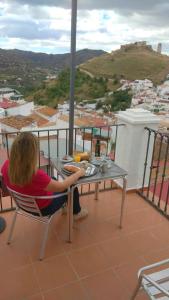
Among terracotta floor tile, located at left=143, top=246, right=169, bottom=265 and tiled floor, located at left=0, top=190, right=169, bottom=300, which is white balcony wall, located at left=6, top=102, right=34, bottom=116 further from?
terracotta floor tile, located at left=143, top=246, right=169, bottom=265

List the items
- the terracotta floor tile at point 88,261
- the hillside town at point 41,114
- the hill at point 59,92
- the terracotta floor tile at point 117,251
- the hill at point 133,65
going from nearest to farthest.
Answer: the terracotta floor tile at point 88,261 < the terracotta floor tile at point 117,251 < the hillside town at point 41,114 < the hill at point 59,92 < the hill at point 133,65

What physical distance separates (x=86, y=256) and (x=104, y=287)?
0.36 meters

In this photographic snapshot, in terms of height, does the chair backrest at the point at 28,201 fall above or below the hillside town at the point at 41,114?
above

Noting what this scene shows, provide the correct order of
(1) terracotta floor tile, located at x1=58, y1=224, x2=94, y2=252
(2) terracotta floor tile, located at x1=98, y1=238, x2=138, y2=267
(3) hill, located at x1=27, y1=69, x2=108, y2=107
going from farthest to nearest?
(3) hill, located at x1=27, y1=69, x2=108, y2=107 → (1) terracotta floor tile, located at x1=58, y1=224, x2=94, y2=252 → (2) terracotta floor tile, located at x1=98, y1=238, x2=138, y2=267

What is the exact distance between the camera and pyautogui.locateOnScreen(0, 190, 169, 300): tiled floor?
185 cm

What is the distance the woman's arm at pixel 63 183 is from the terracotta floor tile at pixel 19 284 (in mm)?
737

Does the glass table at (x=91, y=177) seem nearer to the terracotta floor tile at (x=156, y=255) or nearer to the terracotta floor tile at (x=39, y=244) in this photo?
the terracotta floor tile at (x=39, y=244)

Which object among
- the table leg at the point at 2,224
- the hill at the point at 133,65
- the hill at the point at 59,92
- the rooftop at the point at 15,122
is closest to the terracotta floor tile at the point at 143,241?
the table leg at the point at 2,224

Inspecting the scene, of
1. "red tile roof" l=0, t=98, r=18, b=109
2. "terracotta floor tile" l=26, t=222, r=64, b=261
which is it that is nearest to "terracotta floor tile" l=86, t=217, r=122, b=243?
Answer: "terracotta floor tile" l=26, t=222, r=64, b=261

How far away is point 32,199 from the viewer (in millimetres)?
1935

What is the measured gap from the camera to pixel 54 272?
2006mm

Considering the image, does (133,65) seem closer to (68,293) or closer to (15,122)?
(15,122)

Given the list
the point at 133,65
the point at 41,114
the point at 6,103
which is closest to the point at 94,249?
the point at 41,114

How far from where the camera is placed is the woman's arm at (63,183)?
1.89 meters
